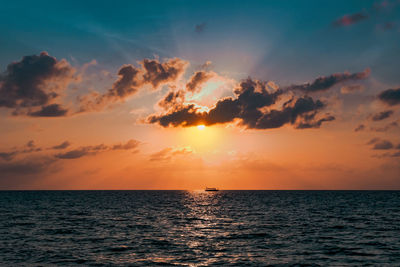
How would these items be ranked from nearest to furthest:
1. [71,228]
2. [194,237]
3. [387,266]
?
1. [387,266]
2. [194,237]
3. [71,228]

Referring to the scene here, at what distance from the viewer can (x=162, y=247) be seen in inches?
1677

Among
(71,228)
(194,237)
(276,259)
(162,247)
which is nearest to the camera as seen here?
(276,259)

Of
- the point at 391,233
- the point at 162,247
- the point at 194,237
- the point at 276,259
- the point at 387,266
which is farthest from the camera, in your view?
the point at 391,233

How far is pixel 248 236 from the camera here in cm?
5100

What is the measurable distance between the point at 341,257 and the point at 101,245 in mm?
27597

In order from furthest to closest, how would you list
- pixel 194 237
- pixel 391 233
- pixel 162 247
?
1. pixel 391 233
2. pixel 194 237
3. pixel 162 247

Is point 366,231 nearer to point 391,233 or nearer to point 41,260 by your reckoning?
point 391,233

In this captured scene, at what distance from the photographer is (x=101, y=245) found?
142 ft

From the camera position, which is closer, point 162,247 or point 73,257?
point 73,257

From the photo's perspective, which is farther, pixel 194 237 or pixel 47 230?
pixel 47 230

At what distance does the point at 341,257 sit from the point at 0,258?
115ft

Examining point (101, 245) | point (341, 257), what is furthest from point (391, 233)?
point (101, 245)

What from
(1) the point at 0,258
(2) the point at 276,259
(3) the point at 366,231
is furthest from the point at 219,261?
(3) the point at 366,231

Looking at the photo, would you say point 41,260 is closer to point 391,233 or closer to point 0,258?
point 0,258
